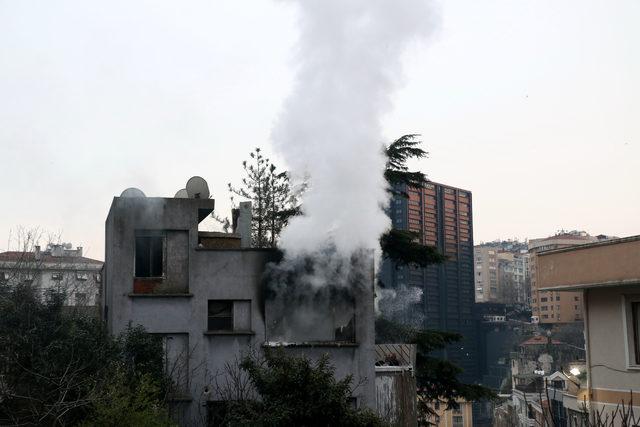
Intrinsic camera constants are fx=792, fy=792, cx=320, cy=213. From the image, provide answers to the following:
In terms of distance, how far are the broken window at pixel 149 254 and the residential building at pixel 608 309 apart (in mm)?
11820

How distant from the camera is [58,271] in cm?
5234

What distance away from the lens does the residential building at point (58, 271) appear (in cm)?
4256

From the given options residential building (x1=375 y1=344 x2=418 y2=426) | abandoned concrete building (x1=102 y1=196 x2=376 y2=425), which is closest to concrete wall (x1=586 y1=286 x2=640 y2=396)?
residential building (x1=375 y1=344 x2=418 y2=426)

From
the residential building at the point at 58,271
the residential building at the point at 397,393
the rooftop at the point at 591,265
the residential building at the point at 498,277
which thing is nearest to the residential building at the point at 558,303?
the residential building at the point at 498,277

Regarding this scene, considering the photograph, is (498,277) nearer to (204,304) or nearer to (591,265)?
(204,304)

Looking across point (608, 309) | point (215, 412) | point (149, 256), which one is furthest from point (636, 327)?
point (149, 256)

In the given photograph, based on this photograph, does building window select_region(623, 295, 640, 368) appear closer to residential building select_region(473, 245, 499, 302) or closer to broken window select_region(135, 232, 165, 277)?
broken window select_region(135, 232, 165, 277)

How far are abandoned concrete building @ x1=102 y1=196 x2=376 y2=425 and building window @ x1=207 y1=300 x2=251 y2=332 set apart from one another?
31 mm

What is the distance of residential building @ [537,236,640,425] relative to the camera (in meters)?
16.9

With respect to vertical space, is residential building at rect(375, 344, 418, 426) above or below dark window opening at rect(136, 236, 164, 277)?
below

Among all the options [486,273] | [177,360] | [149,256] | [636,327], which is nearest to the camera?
[636,327]

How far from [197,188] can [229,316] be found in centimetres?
511

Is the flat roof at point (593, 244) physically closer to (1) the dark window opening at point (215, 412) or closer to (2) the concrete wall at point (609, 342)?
(2) the concrete wall at point (609, 342)

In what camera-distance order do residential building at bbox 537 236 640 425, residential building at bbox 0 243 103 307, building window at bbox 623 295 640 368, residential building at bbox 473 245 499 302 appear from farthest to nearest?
residential building at bbox 473 245 499 302 < residential building at bbox 0 243 103 307 < building window at bbox 623 295 640 368 < residential building at bbox 537 236 640 425
